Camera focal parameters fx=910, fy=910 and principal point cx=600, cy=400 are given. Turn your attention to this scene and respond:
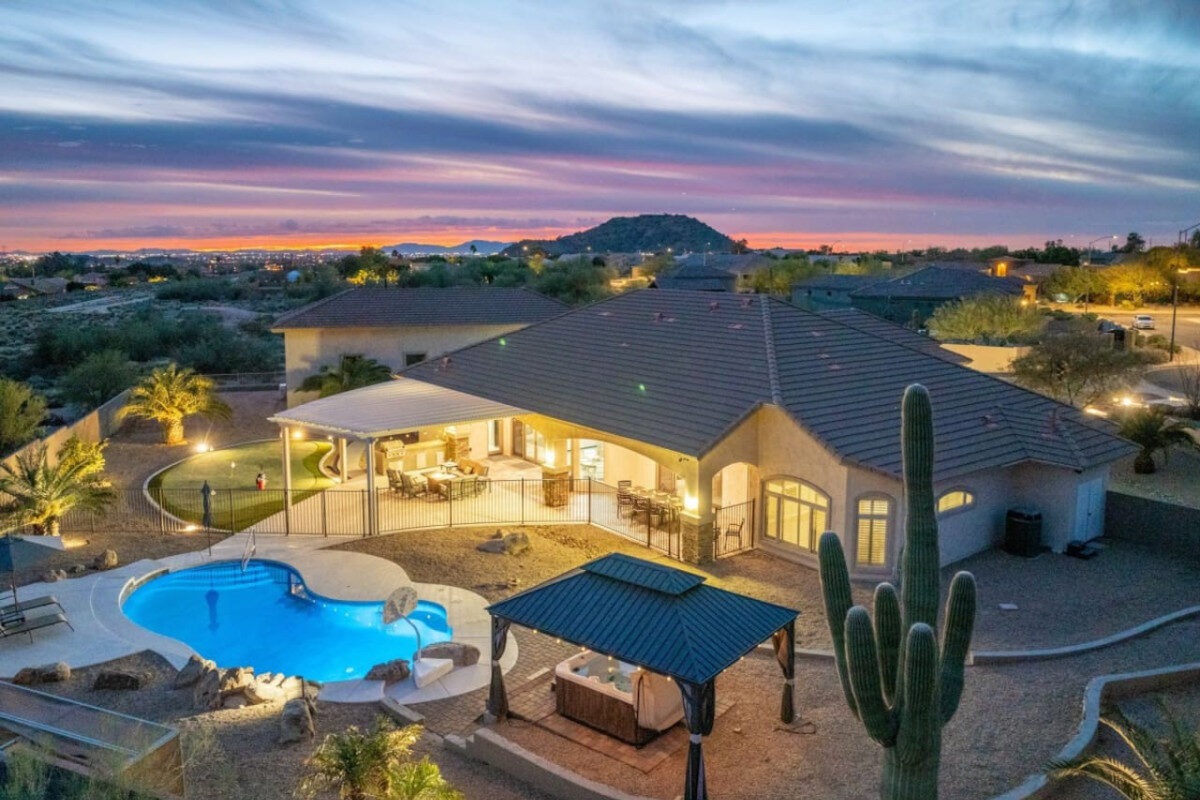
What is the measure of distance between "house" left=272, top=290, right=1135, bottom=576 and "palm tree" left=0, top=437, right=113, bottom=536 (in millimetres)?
4650

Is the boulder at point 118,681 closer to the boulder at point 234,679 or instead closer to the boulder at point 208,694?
the boulder at point 208,694

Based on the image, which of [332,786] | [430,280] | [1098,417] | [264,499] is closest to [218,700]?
[332,786]

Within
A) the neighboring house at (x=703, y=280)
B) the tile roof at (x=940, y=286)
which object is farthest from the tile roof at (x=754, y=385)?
the neighboring house at (x=703, y=280)

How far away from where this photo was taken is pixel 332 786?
10523mm

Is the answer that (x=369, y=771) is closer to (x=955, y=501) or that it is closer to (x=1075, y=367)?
(x=955, y=501)

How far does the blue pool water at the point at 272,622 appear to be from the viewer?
54.6 feet

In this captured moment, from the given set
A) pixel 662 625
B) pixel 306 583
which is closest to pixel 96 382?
pixel 306 583

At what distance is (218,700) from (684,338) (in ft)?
49.6

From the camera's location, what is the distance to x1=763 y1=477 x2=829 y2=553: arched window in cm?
1947

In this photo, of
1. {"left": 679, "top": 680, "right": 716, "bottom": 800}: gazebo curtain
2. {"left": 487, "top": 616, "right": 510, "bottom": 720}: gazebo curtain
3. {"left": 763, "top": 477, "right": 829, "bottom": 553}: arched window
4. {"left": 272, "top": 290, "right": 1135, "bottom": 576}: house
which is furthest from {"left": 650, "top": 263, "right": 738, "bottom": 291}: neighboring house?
{"left": 679, "top": 680, "right": 716, "bottom": 800}: gazebo curtain

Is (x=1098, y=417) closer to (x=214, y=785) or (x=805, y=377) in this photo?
(x=805, y=377)

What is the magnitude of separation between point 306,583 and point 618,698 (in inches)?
353

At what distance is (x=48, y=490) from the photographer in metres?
20.3

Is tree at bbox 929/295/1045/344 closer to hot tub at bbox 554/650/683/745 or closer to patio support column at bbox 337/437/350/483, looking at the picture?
patio support column at bbox 337/437/350/483
